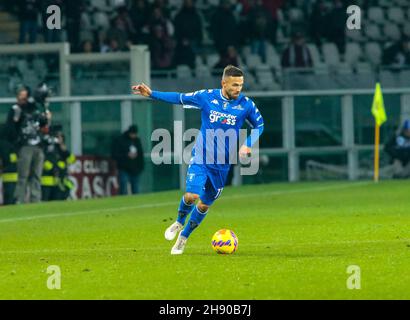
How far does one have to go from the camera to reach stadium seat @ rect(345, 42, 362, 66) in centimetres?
3422

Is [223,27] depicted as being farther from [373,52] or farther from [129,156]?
[129,156]

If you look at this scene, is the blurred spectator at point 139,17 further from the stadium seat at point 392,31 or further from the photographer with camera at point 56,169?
the stadium seat at point 392,31

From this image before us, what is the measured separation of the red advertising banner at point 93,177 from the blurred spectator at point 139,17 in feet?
14.6

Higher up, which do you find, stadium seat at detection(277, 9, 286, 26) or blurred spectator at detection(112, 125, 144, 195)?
stadium seat at detection(277, 9, 286, 26)

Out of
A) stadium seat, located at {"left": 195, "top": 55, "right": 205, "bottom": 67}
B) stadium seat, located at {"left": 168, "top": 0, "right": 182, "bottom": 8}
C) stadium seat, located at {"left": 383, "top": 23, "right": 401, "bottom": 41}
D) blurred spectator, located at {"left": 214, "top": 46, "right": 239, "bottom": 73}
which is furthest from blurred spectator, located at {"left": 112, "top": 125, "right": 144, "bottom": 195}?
stadium seat, located at {"left": 383, "top": 23, "right": 401, "bottom": 41}

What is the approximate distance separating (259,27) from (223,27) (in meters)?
0.88

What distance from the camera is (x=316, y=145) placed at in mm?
31328

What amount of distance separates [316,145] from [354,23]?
3.10 meters

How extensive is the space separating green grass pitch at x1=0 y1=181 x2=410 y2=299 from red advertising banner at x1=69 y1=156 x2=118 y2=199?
2.16m

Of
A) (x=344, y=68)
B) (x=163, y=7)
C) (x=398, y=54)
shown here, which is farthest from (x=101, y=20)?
(x=398, y=54)

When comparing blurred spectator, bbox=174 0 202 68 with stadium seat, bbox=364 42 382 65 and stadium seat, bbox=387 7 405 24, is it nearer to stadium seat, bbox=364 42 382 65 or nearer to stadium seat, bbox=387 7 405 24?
stadium seat, bbox=364 42 382 65

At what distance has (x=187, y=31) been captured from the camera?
3175 cm
